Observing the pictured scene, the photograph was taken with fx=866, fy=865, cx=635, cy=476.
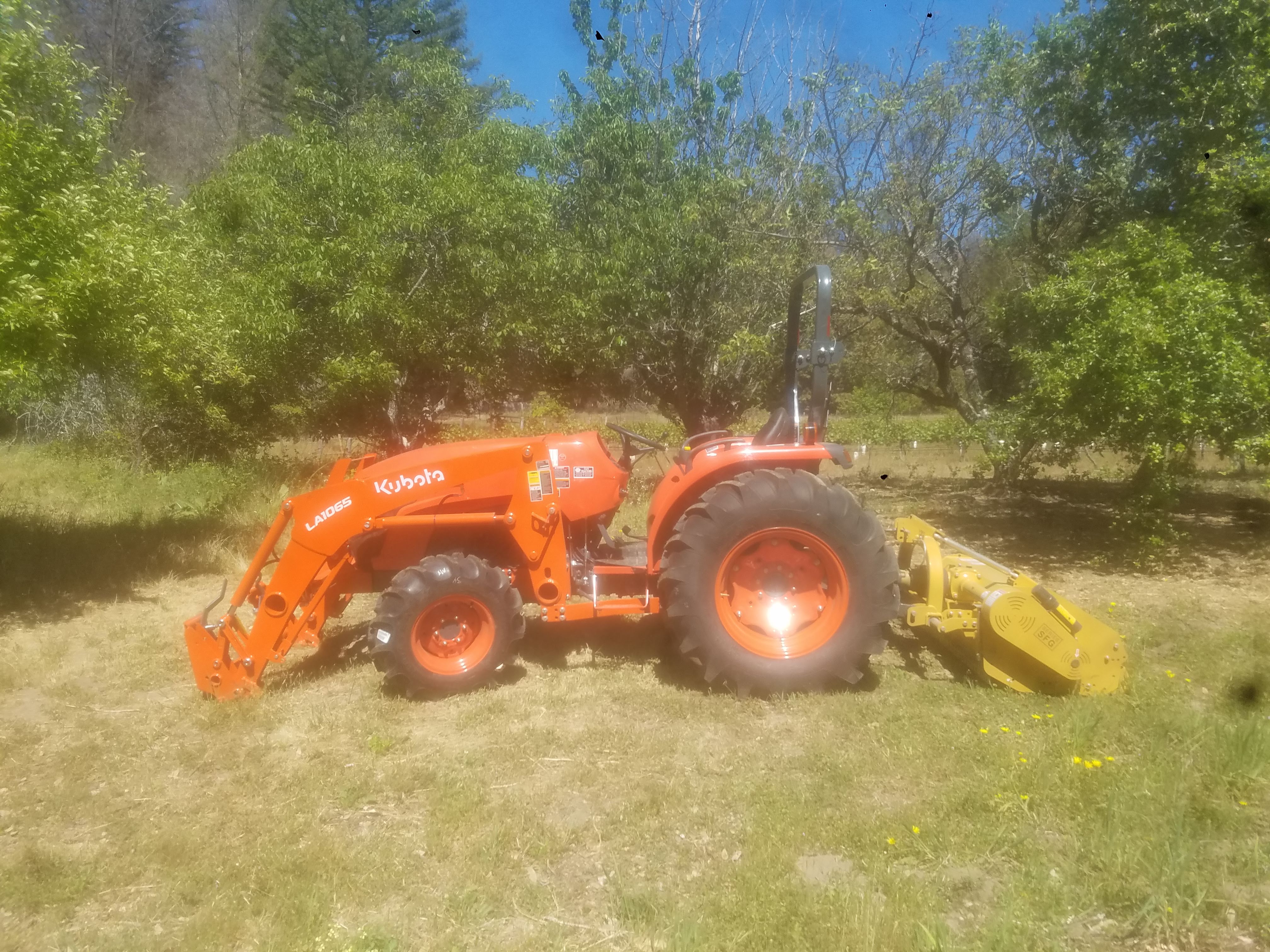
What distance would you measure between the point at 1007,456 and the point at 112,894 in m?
8.39

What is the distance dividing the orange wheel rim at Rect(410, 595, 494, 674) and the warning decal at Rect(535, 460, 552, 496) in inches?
28.1

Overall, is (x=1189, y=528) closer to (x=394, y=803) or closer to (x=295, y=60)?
(x=394, y=803)

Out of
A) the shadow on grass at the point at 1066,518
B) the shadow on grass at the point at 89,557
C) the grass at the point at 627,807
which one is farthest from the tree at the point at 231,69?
the grass at the point at 627,807

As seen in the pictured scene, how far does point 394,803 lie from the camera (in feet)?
11.8

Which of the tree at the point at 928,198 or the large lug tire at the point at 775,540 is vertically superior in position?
the tree at the point at 928,198

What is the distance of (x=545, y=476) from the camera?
4918mm

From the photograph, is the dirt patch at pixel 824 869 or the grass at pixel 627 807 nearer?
the grass at pixel 627 807

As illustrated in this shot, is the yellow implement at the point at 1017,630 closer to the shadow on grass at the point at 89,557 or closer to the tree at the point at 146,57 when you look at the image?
the shadow on grass at the point at 89,557

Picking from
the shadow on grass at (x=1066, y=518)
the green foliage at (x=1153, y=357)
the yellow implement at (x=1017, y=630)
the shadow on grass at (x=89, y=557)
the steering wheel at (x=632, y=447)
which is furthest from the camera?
the shadow on grass at (x=1066, y=518)

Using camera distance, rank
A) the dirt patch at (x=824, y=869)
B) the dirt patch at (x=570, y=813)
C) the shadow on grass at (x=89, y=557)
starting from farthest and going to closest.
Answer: the shadow on grass at (x=89, y=557)
the dirt patch at (x=570, y=813)
the dirt patch at (x=824, y=869)

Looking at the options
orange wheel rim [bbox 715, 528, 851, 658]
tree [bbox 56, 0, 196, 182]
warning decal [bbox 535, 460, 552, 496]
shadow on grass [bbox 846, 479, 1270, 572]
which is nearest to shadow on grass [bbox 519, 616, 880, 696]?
orange wheel rim [bbox 715, 528, 851, 658]

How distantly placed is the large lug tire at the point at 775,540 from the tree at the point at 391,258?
5.74 meters

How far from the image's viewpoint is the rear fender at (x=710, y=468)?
15.9 ft

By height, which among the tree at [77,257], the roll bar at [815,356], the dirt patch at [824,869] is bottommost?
the dirt patch at [824,869]
